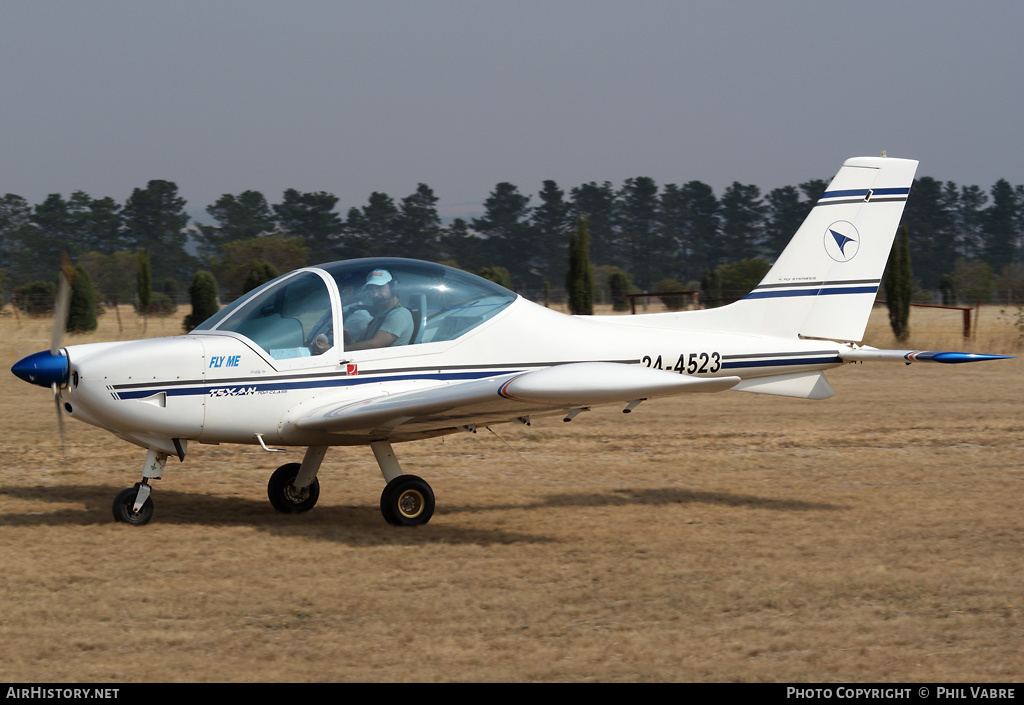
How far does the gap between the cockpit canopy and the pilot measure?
0.01 m

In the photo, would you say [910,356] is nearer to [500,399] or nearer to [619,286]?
[500,399]

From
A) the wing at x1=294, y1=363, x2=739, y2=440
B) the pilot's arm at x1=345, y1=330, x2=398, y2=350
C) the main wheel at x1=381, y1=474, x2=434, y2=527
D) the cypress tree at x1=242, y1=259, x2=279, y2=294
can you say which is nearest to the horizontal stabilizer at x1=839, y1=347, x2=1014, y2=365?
the wing at x1=294, y1=363, x2=739, y2=440

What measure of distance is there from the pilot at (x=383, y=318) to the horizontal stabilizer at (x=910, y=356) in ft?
12.9

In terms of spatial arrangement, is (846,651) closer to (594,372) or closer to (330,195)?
(594,372)

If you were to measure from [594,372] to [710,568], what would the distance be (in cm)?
157

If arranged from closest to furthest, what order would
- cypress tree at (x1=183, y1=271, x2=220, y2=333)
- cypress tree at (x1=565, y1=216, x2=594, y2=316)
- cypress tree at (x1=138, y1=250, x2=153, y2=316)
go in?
cypress tree at (x1=183, y1=271, x2=220, y2=333) < cypress tree at (x1=565, y1=216, x2=594, y2=316) < cypress tree at (x1=138, y1=250, x2=153, y2=316)

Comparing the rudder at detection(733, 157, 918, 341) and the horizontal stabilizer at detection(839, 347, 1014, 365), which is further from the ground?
the rudder at detection(733, 157, 918, 341)

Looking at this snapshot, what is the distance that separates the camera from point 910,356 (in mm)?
8188

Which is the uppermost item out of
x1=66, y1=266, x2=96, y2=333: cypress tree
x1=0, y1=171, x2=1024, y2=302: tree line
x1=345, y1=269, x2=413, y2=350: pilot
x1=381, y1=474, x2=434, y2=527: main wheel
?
x1=0, y1=171, x2=1024, y2=302: tree line

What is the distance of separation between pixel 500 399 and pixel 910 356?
347 centimetres

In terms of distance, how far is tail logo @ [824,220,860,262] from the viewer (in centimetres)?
961

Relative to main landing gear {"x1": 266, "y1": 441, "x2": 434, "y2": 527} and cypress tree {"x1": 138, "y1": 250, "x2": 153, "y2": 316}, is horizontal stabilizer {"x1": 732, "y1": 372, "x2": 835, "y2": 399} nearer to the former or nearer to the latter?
main landing gear {"x1": 266, "y1": 441, "x2": 434, "y2": 527}

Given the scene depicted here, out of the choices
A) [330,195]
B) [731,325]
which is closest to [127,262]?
[330,195]

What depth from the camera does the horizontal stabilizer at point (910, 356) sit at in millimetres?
7673
